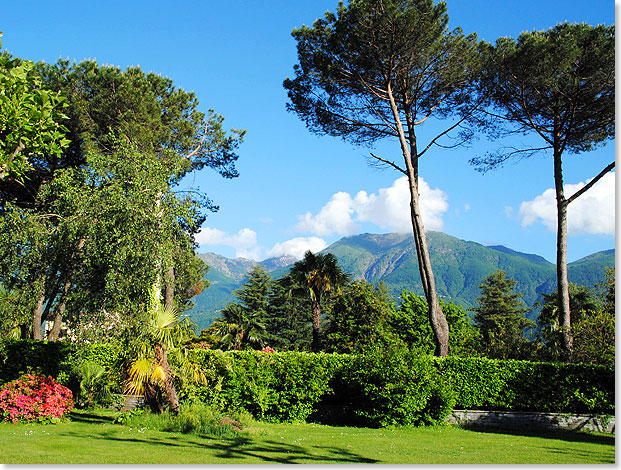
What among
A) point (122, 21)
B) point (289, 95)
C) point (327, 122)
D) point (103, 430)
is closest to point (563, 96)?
point (327, 122)

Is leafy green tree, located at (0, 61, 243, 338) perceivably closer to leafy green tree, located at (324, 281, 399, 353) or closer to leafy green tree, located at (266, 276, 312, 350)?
leafy green tree, located at (324, 281, 399, 353)

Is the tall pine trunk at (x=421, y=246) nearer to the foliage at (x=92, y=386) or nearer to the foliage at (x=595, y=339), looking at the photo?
the foliage at (x=595, y=339)

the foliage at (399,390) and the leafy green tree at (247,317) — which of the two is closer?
the foliage at (399,390)

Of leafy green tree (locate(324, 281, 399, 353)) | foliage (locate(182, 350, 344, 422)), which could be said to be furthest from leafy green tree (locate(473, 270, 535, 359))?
foliage (locate(182, 350, 344, 422))

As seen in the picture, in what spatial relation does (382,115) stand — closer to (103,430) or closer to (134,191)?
(134,191)

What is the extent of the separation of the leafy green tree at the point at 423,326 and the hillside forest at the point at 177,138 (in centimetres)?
609

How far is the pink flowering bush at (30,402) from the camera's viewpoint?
31.1 feet

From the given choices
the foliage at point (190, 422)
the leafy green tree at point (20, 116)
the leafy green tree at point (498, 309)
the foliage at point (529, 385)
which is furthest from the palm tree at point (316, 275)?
the leafy green tree at point (498, 309)

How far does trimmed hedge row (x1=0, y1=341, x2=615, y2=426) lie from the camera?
419 inches

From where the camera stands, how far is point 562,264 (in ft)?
43.0

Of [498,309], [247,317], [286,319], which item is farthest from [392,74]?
[498,309]

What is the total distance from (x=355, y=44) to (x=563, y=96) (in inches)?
223

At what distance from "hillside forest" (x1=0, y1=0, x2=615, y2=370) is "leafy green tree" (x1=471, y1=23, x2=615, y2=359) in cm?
4

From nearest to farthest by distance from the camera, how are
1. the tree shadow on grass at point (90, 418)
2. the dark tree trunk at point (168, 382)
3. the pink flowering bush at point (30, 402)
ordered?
the dark tree trunk at point (168, 382)
the pink flowering bush at point (30, 402)
the tree shadow on grass at point (90, 418)
